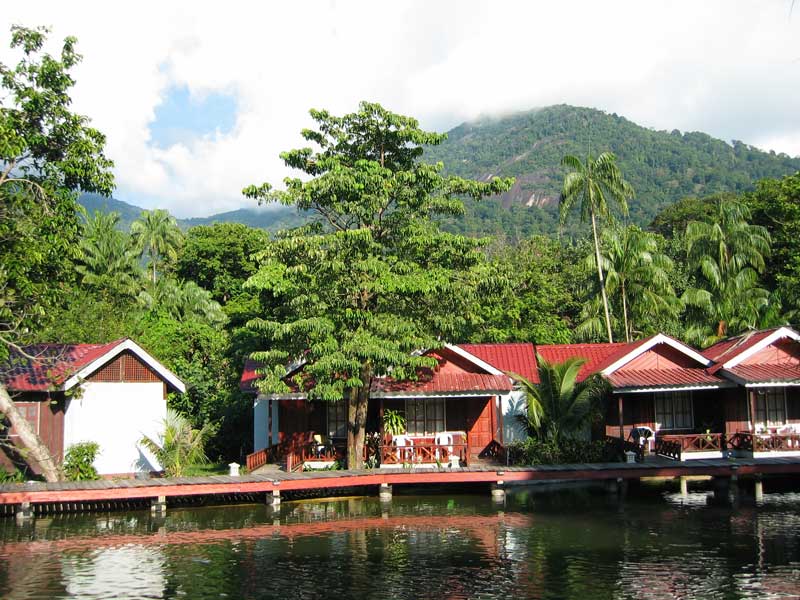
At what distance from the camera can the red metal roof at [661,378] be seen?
2514cm

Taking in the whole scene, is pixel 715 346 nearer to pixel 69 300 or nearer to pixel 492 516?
pixel 492 516

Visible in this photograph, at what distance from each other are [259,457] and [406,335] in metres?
6.73

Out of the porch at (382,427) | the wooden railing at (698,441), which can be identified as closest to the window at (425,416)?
the porch at (382,427)

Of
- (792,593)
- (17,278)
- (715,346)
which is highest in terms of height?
(17,278)

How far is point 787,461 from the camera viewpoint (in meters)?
23.0

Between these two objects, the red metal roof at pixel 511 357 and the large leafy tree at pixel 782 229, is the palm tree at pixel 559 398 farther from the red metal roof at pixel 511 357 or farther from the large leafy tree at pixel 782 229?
the large leafy tree at pixel 782 229

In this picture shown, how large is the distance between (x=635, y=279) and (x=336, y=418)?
1882cm

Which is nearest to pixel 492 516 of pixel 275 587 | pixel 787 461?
pixel 275 587

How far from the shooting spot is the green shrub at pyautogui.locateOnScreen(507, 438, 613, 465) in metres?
23.9

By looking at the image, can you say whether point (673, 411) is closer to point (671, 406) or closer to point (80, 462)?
point (671, 406)

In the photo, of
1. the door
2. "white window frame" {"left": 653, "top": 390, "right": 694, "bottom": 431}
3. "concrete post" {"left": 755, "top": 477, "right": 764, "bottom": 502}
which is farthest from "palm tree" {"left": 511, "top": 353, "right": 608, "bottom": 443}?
"concrete post" {"left": 755, "top": 477, "right": 764, "bottom": 502}

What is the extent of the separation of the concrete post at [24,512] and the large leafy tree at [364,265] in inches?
279

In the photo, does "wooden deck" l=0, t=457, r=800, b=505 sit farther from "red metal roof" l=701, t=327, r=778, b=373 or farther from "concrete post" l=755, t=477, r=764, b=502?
"red metal roof" l=701, t=327, r=778, b=373

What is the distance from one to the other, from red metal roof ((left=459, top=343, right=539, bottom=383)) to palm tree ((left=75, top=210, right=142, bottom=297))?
933 inches
